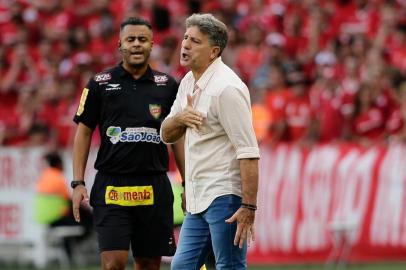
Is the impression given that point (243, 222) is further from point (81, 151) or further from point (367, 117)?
point (367, 117)

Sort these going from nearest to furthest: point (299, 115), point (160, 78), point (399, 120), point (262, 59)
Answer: point (160, 78) → point (399, 120) → point (299, 115) → point (262, 59)

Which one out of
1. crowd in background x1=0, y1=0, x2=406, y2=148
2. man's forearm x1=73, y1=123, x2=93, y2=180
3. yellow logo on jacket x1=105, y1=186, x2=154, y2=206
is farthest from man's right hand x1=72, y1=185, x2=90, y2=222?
crowd in background x1=0, y1=0, x2=406, y2=148

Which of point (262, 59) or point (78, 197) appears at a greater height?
point (262, 59)

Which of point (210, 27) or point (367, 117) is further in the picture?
point (367, 117)

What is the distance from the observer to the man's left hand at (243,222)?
7.53 metres

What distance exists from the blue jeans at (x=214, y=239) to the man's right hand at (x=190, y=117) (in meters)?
0.51

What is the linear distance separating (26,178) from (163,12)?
16.4 feet

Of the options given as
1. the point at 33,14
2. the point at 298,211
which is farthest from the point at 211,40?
the point at 33,14

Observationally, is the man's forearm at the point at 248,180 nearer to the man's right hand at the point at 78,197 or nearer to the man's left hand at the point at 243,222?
the man's left hand at the point at 243,222

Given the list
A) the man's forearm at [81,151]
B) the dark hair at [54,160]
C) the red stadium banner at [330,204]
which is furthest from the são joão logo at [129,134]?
the dark hair at [54,160]

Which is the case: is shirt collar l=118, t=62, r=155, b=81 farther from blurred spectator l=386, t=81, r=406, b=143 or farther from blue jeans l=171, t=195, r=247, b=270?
blurred spectator l=386, t=81, r=406, b=143

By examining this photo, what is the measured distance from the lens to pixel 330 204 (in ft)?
49.4

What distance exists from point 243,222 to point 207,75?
101 centimetres

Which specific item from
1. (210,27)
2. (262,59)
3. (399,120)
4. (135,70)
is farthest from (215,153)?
(262,59)
